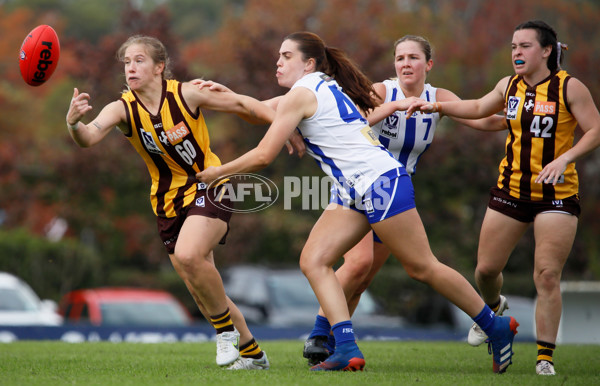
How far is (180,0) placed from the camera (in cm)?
4781

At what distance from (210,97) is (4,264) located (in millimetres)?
13598

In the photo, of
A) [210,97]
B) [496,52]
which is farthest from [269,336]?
[496,52]

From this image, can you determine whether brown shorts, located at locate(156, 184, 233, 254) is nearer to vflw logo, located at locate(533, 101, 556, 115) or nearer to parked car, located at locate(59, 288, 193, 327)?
vflw logo, located at locate(533, 101, 556, 115)

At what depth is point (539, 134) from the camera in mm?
5828

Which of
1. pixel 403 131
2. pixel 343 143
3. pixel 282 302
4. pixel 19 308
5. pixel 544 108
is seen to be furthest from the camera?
pixel 19 308

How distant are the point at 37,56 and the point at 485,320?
401cm

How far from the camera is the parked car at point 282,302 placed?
43.8 ft

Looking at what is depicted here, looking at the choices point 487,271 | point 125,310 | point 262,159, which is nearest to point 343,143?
point 262,159

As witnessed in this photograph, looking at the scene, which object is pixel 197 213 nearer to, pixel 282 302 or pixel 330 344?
pixel 330 344

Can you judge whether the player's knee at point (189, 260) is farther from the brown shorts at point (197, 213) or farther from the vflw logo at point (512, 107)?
the vflw logo at point (512, 107)

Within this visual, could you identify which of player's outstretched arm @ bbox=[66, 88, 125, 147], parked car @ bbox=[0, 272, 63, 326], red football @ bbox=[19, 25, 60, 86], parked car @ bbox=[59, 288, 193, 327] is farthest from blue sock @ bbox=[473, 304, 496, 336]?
parked car @ bbox=[0, 272, 63, 326]

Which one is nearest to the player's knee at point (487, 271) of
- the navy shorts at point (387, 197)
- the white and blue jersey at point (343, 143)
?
the navy shorts at point (387, 197)

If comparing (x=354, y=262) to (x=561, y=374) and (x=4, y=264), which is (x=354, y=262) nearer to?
(x=561, y=374)

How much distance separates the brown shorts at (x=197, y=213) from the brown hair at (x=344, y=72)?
1.17 meters
